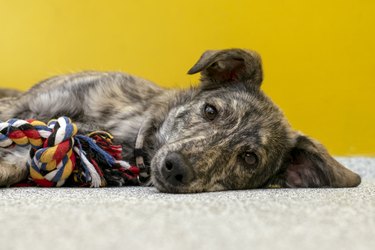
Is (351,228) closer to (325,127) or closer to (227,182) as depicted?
(227,182)

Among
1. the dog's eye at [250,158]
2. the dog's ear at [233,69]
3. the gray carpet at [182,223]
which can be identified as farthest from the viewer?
the dog's ear at [233,69]

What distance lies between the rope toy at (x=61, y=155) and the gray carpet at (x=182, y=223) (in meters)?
0.33

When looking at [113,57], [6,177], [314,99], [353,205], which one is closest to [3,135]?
[6,177]

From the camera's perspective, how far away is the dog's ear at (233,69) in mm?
2391

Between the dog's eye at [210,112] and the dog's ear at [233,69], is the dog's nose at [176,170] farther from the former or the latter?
the dog's ear at [233,69]

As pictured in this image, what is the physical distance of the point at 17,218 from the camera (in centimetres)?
117

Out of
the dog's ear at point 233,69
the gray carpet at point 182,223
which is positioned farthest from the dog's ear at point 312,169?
the gray carpet at point 182,223

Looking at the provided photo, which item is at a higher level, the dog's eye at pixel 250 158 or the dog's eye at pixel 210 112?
the dog's eye at pixel 210 112

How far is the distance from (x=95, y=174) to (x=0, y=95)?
172 centimetres

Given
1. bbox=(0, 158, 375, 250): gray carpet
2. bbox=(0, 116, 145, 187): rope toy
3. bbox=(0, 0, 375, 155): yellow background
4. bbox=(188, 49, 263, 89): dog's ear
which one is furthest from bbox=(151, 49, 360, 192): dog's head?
bbox=(0, 0, 375, 155): yellow background

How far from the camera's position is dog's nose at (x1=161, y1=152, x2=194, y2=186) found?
1888mm

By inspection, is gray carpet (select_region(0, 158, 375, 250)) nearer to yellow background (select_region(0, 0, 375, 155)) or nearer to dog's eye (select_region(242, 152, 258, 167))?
dog's eye (select_region(242, 152, 258, 167))

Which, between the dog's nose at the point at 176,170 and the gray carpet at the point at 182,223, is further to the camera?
the dog's nose at the point at 176,170

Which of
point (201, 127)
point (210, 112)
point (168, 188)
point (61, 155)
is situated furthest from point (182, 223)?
point (210, 112)
